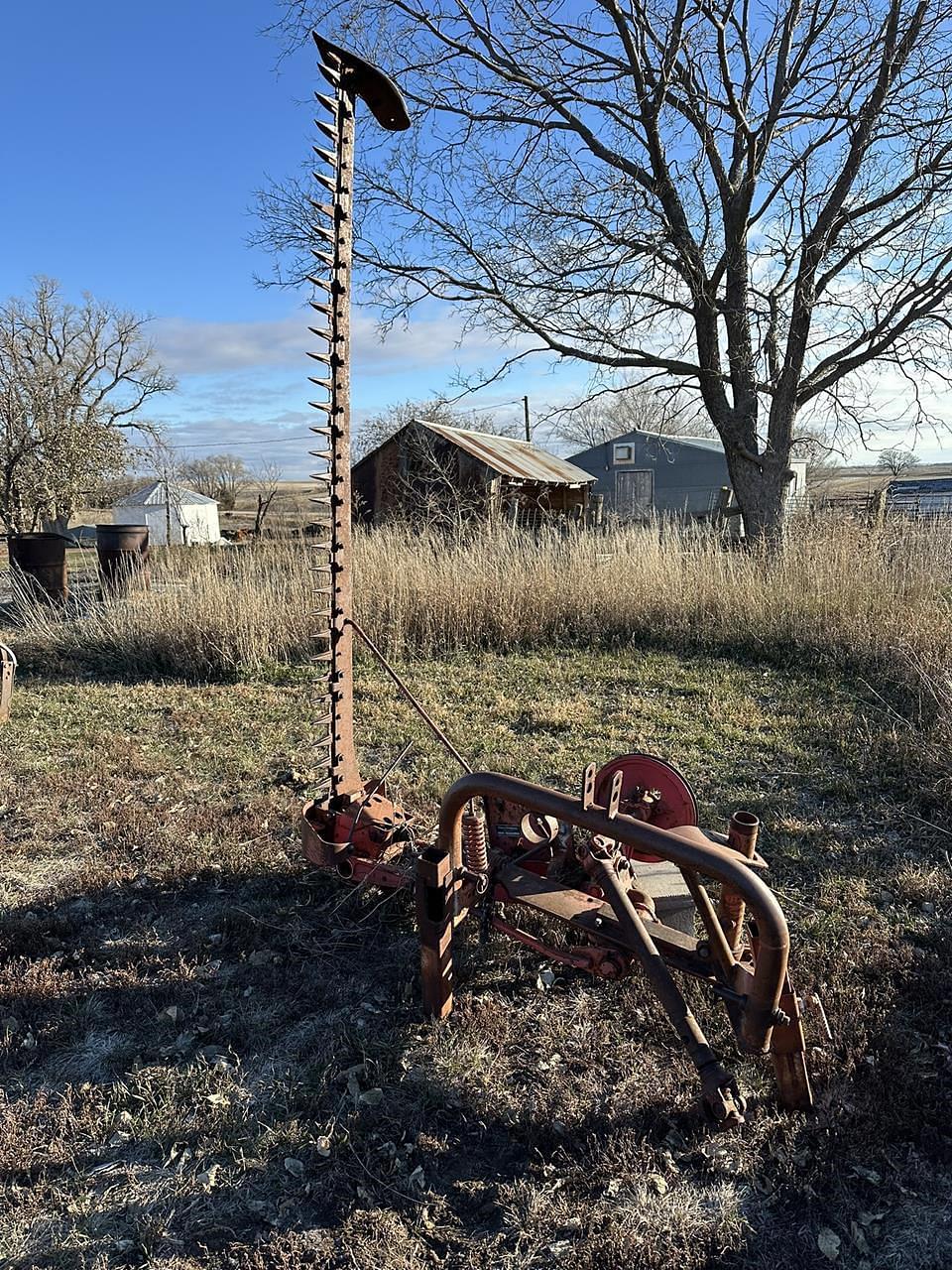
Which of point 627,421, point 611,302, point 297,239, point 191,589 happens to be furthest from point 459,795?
point 627,421

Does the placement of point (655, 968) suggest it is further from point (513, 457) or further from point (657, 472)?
point (657, 472)

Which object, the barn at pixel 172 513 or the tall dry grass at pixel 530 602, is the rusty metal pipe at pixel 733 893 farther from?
the barn at pixel 172 513

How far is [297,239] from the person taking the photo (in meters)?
13.3

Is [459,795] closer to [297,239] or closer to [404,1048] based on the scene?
[404,1048]

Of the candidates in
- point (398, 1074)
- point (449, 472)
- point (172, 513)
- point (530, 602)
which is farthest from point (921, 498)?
point (172, 513)

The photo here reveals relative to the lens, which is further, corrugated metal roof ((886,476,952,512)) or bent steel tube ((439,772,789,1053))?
corrugated metal roof ((886,476,952,512))

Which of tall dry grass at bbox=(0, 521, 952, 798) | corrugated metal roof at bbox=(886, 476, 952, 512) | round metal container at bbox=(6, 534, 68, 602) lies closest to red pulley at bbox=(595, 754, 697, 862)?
tall dry grass at bbox=(0, 521, 952, 798)

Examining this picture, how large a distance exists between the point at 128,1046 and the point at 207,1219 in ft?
2.41

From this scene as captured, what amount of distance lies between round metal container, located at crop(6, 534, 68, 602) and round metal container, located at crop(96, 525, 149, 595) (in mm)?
1035

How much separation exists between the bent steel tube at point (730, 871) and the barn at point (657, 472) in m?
31.2

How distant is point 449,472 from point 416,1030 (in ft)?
47.5

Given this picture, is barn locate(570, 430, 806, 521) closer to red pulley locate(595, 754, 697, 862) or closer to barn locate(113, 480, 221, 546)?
barn locate(113, 480, 221, 546)

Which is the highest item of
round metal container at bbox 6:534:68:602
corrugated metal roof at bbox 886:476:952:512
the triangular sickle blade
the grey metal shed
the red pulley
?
the grey metal shed

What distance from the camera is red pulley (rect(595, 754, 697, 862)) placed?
2.80 metres
